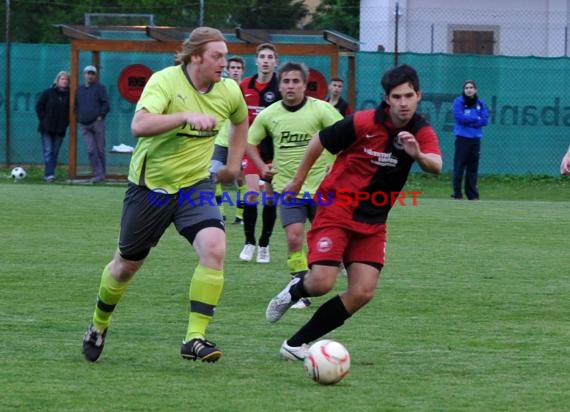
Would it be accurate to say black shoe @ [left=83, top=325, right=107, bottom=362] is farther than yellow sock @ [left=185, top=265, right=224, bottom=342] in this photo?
Yes

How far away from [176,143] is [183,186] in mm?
239

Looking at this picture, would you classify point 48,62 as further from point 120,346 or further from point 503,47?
point 120,346

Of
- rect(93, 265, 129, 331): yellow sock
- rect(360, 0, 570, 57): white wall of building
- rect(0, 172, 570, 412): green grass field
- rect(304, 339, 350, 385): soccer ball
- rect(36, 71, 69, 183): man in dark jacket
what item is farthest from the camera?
rect(360, 0, 570, 57): white wall of building

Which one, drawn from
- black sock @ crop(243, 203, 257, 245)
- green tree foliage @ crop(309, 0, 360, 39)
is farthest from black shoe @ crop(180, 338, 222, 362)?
green tree foliage @ crop(309, 0, 360, 39)

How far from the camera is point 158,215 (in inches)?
280

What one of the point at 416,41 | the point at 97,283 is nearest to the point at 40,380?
the point at 97,283

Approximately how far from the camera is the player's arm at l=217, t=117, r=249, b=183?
7578mm

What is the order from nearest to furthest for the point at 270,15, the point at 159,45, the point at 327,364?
the point at 327,364
the point at 159,45
the point at 270,15

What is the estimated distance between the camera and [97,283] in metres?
10.5

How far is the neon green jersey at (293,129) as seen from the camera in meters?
10.3

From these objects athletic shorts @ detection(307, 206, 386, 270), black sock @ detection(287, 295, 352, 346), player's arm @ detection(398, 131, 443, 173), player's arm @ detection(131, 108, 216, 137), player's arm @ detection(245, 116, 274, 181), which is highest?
player's arm @ detection(131, 108, 216, 137)

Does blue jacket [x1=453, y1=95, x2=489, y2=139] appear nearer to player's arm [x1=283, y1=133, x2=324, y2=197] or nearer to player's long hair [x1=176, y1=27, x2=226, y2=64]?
player's arm [x1=283, y1=133, x2=324, y2=197]

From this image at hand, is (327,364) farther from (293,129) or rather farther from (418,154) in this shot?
(293,129)

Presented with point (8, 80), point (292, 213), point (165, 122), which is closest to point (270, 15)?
point (8, 80)
